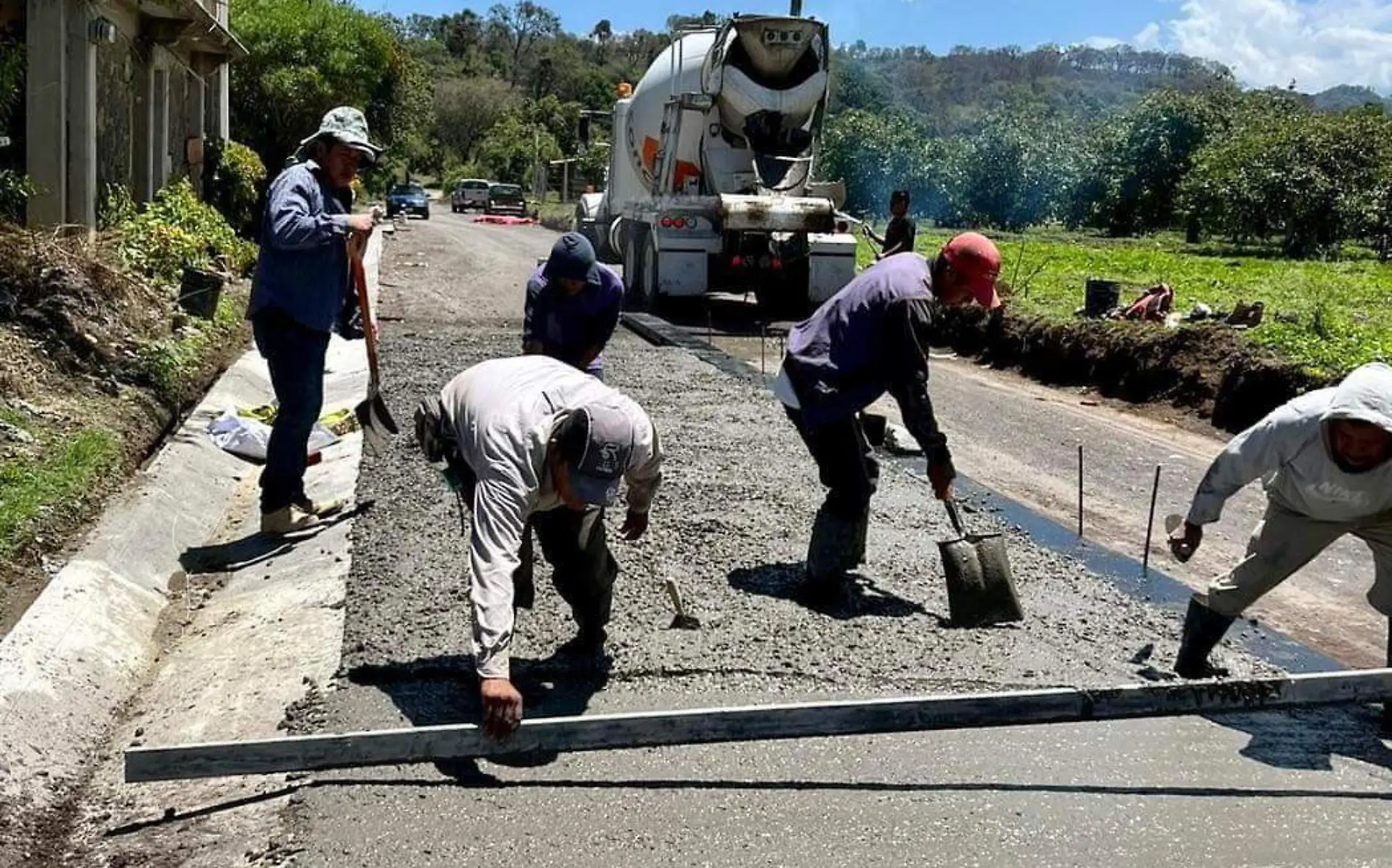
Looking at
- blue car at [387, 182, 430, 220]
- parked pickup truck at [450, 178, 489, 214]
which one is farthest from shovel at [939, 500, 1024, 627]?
parked pickup truck at [450, 178, 489, 214]

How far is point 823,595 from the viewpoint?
5.86m

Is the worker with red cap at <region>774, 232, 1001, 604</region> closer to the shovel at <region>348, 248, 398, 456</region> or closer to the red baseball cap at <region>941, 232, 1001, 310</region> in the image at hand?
the red baseball cap at <region>941, 232, 1001, 310</region>

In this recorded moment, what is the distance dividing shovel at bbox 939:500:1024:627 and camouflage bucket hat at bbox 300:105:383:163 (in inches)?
121

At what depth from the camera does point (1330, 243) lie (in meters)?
30.7

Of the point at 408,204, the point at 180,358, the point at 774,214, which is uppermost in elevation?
the point at 774,214

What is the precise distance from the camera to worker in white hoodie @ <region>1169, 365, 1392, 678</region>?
436cm

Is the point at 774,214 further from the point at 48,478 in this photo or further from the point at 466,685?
the point at 466,685

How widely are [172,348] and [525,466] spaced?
22.5ft

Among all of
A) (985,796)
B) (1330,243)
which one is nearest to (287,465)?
(985,796)

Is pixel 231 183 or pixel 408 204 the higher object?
pixel 231 183

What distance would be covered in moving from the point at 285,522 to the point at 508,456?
3.14 metres

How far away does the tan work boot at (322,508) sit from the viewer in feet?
22.2

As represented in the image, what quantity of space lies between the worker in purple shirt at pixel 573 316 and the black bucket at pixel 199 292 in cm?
737

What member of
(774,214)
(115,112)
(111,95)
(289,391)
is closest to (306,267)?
(289,391)
